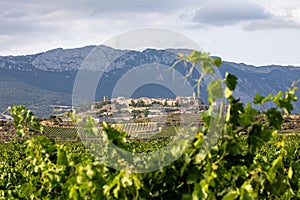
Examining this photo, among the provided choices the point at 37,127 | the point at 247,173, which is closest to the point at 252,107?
the point at 247,173

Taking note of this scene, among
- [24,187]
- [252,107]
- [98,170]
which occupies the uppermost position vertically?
[252,107]

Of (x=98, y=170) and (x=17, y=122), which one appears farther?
(x=17, y=122)

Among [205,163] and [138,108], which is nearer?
[205,163]

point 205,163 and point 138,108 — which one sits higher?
point 138,108

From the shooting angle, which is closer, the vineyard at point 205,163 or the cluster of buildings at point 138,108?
the vineyard at point 205,163

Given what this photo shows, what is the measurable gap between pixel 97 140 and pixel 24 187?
1.08 m

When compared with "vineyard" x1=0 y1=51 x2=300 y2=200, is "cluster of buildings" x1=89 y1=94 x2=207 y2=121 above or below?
above

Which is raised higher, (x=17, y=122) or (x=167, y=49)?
(x=167, y=49)

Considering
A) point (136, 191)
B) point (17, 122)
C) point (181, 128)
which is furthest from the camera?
point (17, 122)

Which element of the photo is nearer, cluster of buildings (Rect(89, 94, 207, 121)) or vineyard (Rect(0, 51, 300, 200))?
vineyard (Rect(0, 51, 300, 200))

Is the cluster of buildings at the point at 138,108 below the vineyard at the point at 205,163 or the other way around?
the other way around

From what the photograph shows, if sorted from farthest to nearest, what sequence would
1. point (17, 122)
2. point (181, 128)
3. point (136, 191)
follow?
point (17, 122) < point (181, 128) < point (136, 191)

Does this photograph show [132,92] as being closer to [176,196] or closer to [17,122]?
[176,196]

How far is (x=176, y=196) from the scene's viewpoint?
343 cm
